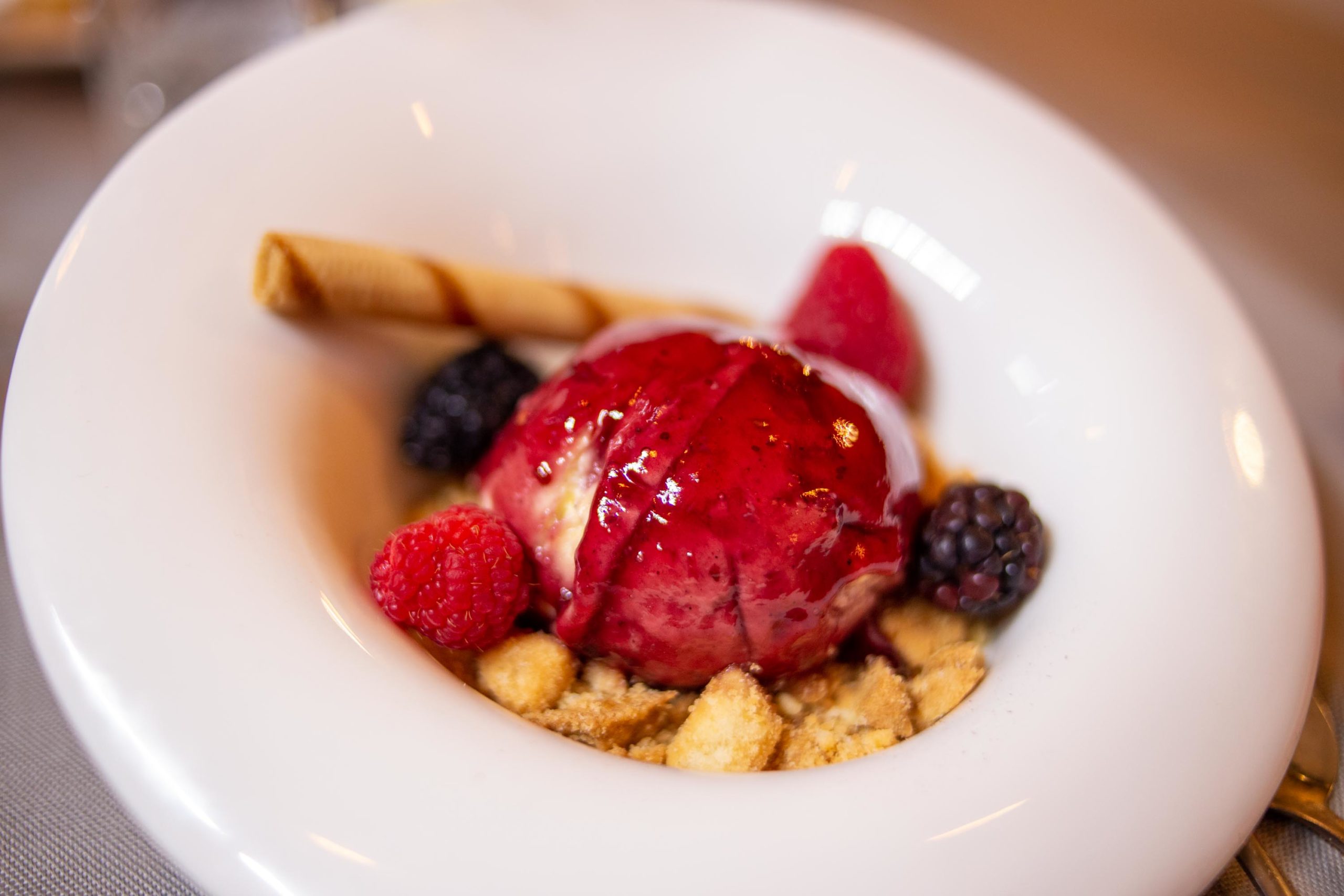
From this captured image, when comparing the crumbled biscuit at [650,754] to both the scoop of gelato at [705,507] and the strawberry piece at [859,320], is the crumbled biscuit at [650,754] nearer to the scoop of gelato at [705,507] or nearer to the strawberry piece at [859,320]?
the scoop of gelato at [705,507]

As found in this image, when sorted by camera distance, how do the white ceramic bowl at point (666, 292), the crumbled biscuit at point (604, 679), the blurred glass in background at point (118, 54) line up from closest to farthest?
1. the white ceramic bowl at point (666, 292)
2. the crumbled biscuit at point (604, 679)
3. the blurred glass in background at point (118, 54)

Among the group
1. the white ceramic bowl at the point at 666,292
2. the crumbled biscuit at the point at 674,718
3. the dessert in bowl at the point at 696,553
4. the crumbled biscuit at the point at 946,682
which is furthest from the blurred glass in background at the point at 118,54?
the crumbled biscuit at the point at 946,682

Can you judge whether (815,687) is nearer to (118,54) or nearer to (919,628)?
(919,628)

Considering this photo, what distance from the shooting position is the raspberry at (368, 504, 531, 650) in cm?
80

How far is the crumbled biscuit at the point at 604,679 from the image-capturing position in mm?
880

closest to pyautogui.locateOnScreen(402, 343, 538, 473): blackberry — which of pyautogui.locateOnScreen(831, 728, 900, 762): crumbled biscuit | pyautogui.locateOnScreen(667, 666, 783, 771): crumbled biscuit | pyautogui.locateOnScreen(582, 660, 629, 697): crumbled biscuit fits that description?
pyautogui.locateOnScreen(582, 660, 629, 697): crumbled biscuit

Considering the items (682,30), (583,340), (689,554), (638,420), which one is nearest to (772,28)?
(682,30)

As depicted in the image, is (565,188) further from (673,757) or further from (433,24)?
(673,757)

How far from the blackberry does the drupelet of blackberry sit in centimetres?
52

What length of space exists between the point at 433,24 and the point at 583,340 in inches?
18.2

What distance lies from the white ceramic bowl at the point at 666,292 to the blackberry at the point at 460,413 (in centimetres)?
4

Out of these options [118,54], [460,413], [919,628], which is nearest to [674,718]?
[919,628]

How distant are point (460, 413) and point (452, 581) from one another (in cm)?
30

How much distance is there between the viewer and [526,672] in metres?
0.83
